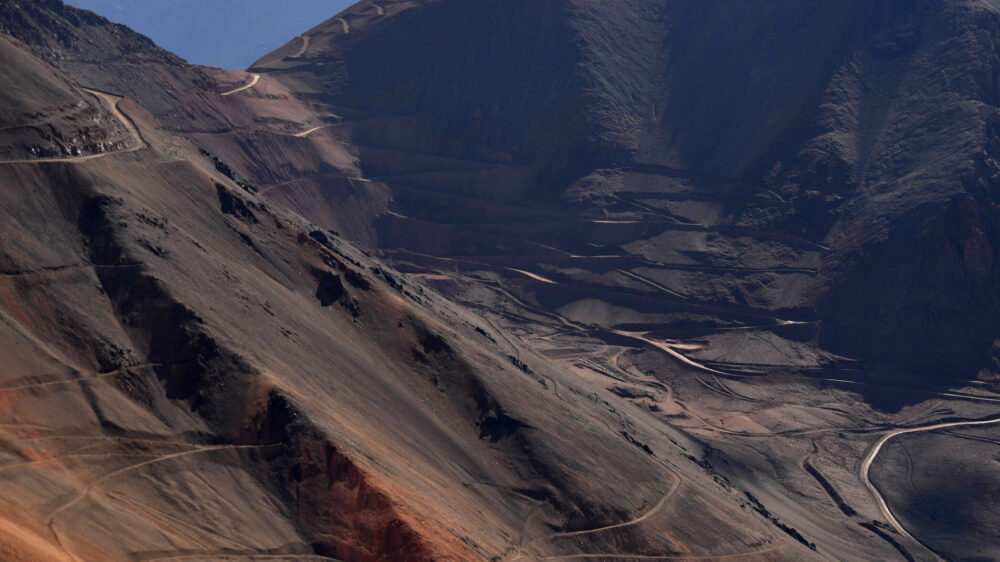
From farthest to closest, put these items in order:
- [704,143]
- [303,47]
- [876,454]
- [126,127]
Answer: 1. [303,47]
2. [704,143]
3. [876,454]
4. [126,127]

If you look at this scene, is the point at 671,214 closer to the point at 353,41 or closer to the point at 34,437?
the point at 353,41

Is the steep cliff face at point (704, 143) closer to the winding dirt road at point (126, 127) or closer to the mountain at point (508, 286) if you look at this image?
the mountain at point (508, 286)

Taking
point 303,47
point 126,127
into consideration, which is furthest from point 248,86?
point 126,127

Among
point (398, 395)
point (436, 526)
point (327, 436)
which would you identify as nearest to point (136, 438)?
point (327, 436)

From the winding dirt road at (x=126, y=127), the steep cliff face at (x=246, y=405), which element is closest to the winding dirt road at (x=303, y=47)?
the winding dirt road at (x=126, y=127)

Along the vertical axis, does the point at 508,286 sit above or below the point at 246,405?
below

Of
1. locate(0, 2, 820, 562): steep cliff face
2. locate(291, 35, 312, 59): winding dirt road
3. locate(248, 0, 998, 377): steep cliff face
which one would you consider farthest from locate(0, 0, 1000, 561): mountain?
locate(291, 35, 312, 59): winding dirt road

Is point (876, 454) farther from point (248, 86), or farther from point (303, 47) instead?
point (303, 47)

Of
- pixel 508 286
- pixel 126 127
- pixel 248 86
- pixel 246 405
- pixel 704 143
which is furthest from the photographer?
pixel 704 143
